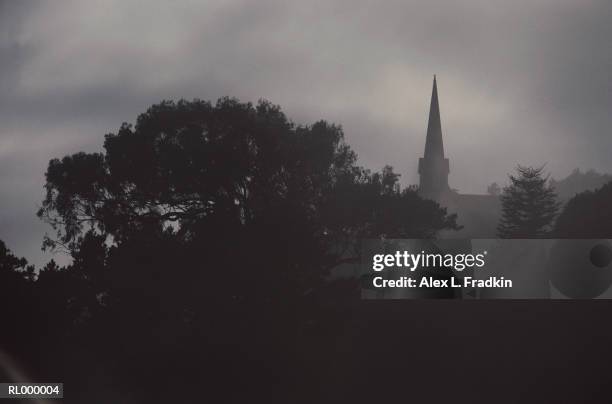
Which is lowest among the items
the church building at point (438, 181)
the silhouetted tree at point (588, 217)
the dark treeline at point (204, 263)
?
the dark treeline at point (204, 263)

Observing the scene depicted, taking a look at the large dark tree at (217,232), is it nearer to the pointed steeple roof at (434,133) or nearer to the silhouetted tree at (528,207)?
the silhouetted tree at (528,207)

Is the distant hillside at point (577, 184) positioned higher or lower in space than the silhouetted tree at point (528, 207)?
higher

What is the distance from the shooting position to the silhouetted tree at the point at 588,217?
7688cm

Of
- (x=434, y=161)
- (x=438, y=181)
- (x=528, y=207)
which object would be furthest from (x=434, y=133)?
(x=528, y=207)

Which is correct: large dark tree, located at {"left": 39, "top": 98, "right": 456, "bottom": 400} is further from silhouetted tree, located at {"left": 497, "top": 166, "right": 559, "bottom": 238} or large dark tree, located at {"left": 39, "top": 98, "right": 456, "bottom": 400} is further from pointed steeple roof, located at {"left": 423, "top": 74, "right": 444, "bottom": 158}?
pointed steeple roof, located at {"left": 423, "top": 74, "right": 444, "bottom": 158}

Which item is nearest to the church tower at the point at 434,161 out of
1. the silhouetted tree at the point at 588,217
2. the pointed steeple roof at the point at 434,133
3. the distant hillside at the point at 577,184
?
the pointed steeple roof at the point at 434,133

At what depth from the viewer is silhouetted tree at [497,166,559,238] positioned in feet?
Result: 311

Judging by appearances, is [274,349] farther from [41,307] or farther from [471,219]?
[471,219]

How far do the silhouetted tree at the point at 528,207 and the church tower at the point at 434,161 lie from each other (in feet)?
239

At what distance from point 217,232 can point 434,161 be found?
457ft

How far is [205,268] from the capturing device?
39188 mm

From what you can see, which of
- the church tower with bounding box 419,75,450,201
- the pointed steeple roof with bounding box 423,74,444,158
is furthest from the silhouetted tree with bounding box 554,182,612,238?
the pointed steeple roof with bounding box 423,74,444,158

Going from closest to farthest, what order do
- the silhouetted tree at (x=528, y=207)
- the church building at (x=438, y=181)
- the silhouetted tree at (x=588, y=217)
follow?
the silhouetted tree at (x=588, y=217) < the silhouetted tree at (x=528, y=207) < the church building at (x=438, y=181)

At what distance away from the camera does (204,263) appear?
130ft
